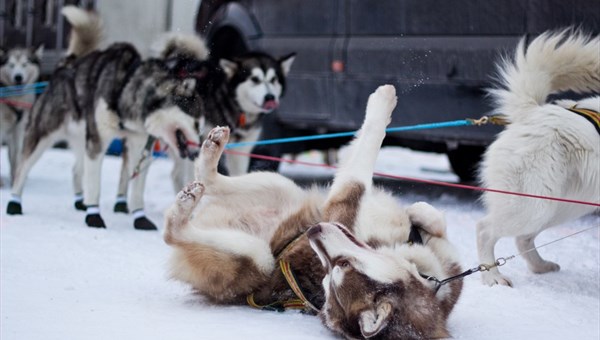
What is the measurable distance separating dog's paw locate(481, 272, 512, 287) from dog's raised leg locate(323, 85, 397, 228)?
3.17ft

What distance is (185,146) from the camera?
6305 millimetres

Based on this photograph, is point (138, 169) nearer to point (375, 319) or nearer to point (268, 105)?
point (268, 105)

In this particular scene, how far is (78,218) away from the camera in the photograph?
258 inches

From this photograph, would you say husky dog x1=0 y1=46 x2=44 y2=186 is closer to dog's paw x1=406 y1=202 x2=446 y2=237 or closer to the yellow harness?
the yellow harness

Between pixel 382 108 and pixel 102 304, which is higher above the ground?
pixel 382 108

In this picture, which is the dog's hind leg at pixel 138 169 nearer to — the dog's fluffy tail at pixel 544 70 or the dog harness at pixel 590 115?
the dog's fluffy tail at pixel 544 70

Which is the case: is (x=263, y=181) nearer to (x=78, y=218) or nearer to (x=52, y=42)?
(x=78, y=218)

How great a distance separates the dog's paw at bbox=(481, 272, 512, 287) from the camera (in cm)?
445

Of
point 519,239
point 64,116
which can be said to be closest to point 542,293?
point 519,239

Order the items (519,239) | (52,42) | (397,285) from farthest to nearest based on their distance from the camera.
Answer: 1. (52,42)
2. (519,239)
3. (397,285)

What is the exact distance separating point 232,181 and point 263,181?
0.15m

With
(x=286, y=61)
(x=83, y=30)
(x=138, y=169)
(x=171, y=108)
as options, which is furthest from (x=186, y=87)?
(x=83, y=30)

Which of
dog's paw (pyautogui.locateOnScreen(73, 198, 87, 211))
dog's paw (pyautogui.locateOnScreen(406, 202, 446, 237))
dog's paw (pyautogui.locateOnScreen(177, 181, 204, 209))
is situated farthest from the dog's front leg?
dog's paw (pyautogui.locateOnScreen(406, 202, 446, 237))

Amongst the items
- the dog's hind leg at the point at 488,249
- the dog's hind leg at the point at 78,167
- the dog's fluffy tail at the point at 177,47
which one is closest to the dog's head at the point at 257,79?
the dog's fluffy tail at the point at 177,47
